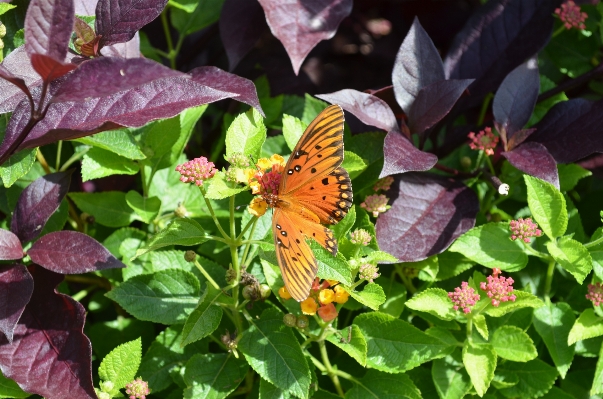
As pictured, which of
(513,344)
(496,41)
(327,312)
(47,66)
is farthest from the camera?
(496,41)

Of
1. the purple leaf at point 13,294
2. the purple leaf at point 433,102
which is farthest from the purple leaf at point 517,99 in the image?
the purple leaf at point 13,294

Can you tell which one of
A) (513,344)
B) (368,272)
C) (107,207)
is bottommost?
(513,344)

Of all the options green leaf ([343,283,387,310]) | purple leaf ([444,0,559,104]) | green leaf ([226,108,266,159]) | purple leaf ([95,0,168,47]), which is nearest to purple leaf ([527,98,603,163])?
purple leaf ([444,0,559,104])

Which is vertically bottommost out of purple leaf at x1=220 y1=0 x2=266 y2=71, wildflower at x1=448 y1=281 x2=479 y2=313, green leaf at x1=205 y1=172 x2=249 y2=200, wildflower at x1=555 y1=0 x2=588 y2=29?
→ wildflower at x1=448 y1=281 x2=479 y2=313

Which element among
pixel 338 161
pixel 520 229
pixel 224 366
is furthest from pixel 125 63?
pixel 520 229

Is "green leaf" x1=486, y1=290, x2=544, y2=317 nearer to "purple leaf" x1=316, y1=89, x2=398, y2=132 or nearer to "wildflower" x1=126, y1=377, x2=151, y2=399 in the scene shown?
"purple leaf" x1=316, y1=89, x2=398, y2=132

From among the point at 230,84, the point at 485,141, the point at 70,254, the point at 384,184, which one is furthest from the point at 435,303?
the point at 70,254

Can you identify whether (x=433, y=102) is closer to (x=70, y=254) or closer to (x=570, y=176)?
(x=570, y=176)
